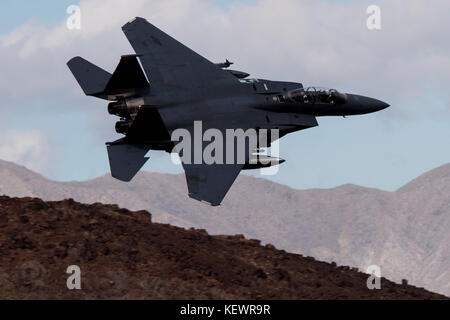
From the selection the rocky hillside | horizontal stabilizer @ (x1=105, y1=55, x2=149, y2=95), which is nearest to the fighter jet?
horizontal stabilizer @ (x1=105, y1=55, x2=149, y2=95)

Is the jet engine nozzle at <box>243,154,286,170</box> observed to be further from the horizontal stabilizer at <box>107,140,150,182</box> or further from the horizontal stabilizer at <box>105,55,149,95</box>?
the horizontal stabilizer at <box>105,55,149,95</box>

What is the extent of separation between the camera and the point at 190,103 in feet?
113

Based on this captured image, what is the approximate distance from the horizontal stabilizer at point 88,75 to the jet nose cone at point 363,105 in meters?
11.3

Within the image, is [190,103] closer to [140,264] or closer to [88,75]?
[88,75]

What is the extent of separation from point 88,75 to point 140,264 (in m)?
9.41

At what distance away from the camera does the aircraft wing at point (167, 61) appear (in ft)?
116

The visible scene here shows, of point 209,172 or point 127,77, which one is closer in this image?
point 127,77

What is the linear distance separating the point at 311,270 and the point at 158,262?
633cm

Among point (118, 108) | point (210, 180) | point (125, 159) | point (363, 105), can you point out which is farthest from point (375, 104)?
point (125, 159)

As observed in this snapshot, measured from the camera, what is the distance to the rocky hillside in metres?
29.7

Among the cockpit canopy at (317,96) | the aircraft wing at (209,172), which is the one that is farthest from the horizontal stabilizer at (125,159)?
the cockpit canopy at (317,96)

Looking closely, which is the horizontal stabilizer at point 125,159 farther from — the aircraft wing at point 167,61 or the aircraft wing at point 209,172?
the aircraft wing at point 167,61
